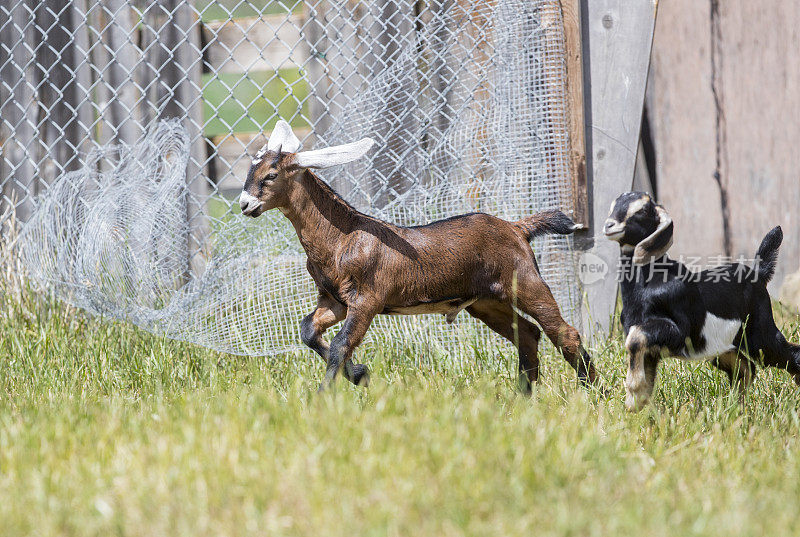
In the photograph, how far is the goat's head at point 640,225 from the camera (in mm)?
2994

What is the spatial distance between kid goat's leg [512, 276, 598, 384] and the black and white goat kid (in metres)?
0.34

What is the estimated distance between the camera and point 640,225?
3025 mm

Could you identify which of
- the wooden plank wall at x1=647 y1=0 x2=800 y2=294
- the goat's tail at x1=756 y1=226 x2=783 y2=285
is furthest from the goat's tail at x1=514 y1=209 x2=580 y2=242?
the wooden plank wall at x1=647 y1=0 x2=800 y2=294

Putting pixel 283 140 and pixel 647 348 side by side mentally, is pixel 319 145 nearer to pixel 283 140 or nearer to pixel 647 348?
pixel 283 140

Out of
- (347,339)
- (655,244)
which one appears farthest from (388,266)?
(655,244)

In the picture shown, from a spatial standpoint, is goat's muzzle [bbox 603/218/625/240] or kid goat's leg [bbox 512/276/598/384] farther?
kid goat's leg [bbox 512/276/598/384]

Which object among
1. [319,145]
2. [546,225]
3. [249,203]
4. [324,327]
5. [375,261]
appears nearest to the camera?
[249,203]

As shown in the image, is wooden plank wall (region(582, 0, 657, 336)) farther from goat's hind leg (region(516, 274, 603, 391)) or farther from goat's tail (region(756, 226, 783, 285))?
goat's tail (region(756, 226, 783, 285))

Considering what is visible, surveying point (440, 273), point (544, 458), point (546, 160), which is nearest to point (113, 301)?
point (440, 273)

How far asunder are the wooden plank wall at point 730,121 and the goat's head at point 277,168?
3.49m

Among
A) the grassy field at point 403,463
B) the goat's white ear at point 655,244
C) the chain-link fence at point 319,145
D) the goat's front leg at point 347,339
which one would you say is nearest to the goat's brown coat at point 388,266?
the goat's front leg at point 347,339

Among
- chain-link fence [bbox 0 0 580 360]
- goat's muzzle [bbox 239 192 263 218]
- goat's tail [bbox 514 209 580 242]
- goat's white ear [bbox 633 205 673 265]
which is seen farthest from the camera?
chain-link fence [bbox 0 0 580 360]

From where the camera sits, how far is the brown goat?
318cm

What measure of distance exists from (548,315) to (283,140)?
4.09 feet
